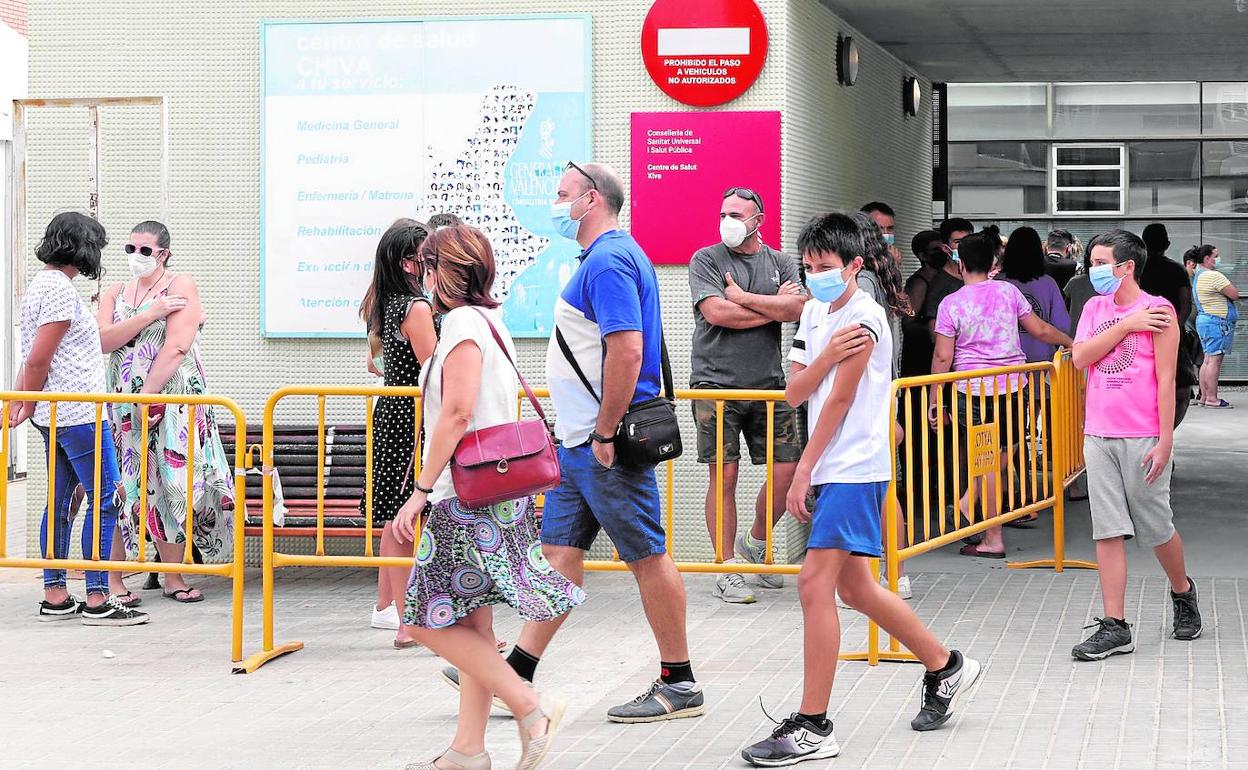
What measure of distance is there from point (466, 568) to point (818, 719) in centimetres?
124

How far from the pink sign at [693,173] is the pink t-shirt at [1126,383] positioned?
2339 mm

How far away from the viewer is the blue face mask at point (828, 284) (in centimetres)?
543

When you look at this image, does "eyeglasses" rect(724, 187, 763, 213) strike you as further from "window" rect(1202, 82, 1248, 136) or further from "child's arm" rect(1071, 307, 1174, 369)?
"window" rect(1202, 82, 1248, 136)

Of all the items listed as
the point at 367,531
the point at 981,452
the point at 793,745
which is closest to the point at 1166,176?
the point at 981,452

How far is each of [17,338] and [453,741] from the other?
926cm

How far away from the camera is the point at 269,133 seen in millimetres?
9328

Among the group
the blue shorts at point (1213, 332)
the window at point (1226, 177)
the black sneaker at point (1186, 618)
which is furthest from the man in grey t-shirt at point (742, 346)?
the window at point (1226, 177)

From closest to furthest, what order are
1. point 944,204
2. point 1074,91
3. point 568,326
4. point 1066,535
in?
point 568,326 < point 1066,535 < point 944,204 < point 1074,91

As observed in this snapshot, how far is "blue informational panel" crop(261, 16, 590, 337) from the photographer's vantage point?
9109 millimetres

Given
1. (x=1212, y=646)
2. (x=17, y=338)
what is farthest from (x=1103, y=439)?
(x=17, y=338)

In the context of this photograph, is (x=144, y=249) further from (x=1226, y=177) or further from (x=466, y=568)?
(x=1226, y=177)

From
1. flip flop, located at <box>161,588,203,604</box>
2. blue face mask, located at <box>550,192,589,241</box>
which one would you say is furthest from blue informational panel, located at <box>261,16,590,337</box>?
blue face mask, located at <box>550,192,589,241</box>

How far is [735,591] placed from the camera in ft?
27.1

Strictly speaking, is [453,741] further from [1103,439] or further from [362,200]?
[362,200]
